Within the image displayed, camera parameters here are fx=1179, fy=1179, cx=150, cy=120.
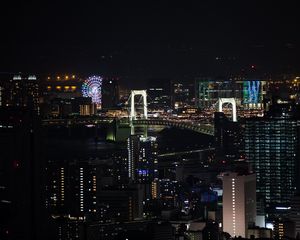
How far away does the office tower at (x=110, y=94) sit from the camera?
17586 millimetres

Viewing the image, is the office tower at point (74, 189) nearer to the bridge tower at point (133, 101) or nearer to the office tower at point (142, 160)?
the office tower at point (142, 160)

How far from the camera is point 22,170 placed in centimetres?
734

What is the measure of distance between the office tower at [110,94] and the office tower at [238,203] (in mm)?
6159

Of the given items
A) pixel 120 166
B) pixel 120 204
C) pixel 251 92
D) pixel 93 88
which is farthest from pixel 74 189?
pixel 93 88

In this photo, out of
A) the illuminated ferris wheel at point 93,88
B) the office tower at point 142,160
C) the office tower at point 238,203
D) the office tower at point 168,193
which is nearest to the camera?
the office tower at point 238,203

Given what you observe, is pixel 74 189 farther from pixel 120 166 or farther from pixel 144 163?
pixel 144 163

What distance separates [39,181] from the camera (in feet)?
24.6

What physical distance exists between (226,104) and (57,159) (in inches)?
248

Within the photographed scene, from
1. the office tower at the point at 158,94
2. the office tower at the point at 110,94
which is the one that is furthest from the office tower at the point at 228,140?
the office tower at the point at 110,94

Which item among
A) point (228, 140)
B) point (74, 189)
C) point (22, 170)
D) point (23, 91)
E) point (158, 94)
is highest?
point (23, 91)

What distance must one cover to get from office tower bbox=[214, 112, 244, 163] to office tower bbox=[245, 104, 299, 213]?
26cm

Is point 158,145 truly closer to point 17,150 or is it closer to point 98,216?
point 98,216

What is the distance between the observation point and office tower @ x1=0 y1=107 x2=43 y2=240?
280 inches

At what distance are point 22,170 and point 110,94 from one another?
36.0 feet
